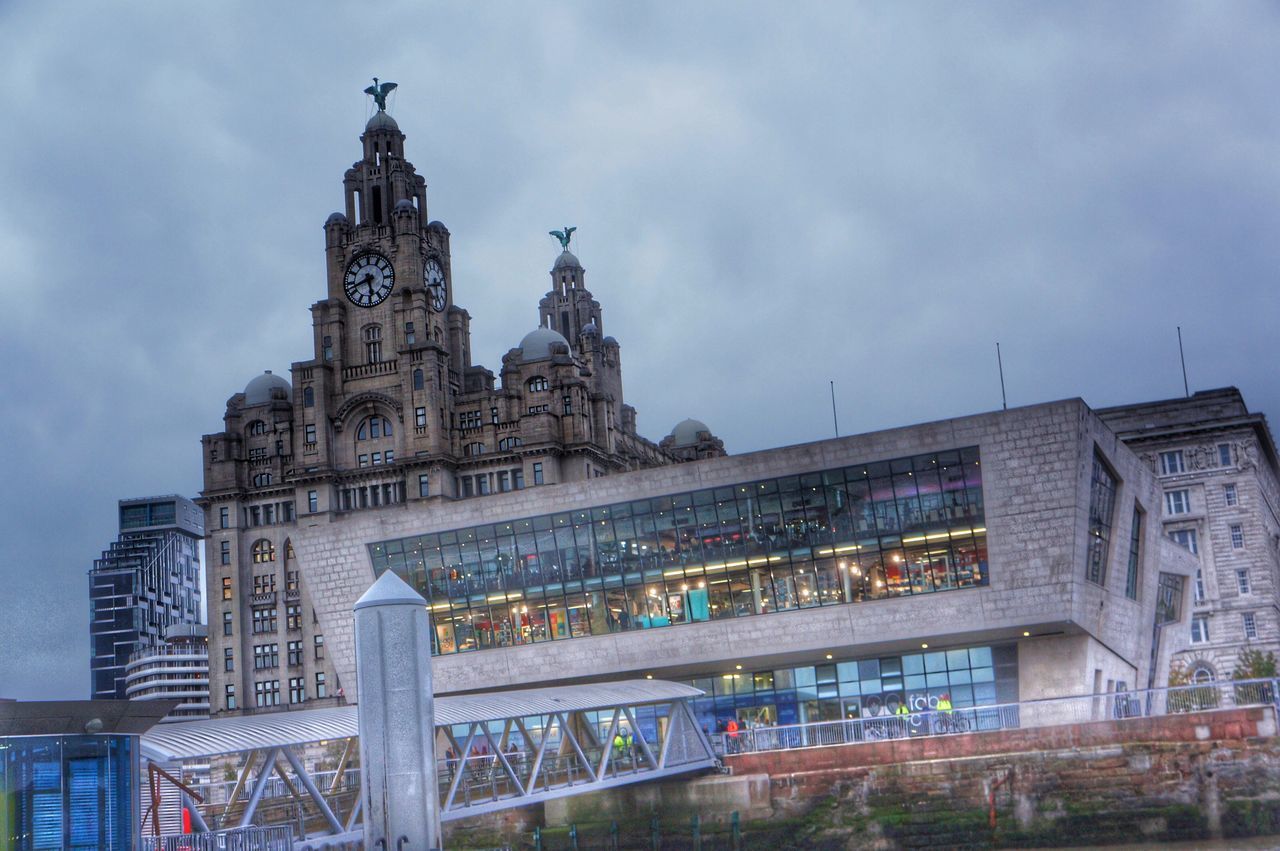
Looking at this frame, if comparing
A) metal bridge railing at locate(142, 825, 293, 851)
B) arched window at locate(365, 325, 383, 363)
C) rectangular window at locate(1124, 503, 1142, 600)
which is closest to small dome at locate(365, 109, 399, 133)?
arched window at locate(365, 325, 383, 363)

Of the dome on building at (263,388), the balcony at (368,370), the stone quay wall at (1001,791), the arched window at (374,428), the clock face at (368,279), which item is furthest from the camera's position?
the dome on building at (263,388)

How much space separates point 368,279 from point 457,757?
69.6m

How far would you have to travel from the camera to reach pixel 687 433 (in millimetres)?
139750

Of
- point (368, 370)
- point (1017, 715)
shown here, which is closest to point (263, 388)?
point (368, 370)

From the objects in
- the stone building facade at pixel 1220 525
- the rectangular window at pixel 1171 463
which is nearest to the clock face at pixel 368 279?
the stone building facade at pixel 1220 525

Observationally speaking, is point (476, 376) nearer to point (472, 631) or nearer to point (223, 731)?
point (472, 631)

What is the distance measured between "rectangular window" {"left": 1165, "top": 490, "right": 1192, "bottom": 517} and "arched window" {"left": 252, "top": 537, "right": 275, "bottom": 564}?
6496 cm

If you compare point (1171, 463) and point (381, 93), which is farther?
point (381, 93)

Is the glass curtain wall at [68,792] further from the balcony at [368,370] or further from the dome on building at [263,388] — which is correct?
the dome on building at [263,388]

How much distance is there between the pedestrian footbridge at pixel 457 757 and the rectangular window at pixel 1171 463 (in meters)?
54.0

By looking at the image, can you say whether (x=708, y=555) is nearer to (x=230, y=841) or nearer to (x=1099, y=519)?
(x=1099, y=519)

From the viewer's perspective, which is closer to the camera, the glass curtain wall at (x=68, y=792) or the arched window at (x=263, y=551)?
the glass curtain wall at (x=68, y=792)

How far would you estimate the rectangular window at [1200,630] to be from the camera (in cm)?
10375

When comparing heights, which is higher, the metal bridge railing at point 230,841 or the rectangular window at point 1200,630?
the rectangular window at point 1200,630
